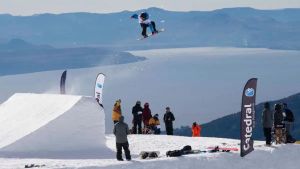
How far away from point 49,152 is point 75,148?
878 millimetres

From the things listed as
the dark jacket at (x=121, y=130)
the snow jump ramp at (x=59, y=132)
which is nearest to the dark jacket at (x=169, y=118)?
the snow jump ramp at (x=59, y=132)

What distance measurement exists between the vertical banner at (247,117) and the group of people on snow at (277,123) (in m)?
0.92

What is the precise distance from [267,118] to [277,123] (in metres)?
0.60

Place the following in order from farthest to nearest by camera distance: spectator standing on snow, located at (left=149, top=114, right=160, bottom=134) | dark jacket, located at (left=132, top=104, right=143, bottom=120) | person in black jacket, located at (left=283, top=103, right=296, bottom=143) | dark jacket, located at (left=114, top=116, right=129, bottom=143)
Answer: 1. spectator standing on snow, located at (left=149, top=114, right=160, bottom=134)
2. dark jacket, located at (left=132, top=104, right=143, bottom=120)
3. person in black jacket, located at (left=283, top=103, right=296, bottom=143)
4. dark jacket, located at (left=114, top=116, right=129, bottom=143)

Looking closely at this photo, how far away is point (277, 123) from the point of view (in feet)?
61.3

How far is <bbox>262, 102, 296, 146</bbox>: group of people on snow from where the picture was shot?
720 inches

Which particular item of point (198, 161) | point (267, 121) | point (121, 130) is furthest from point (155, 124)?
point (121, 130)

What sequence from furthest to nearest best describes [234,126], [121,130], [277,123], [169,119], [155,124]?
[234,126] → [155,124] → [169,119] → [277,123] → [121,130]

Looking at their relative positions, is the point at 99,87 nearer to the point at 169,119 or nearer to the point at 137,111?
the point at 137,111

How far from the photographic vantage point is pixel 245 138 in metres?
17.2

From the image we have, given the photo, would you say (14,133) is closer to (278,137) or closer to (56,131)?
(56,131)

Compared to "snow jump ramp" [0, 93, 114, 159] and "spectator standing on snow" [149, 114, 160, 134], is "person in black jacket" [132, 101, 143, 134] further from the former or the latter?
"snow jump ramp" [0, 93, 114, 159]

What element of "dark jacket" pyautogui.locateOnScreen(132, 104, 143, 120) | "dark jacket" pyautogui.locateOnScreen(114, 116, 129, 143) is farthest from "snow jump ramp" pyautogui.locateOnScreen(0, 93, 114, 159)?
"dark jacket" pyautogui.locateOnScreen(132, 104, 143, 120)

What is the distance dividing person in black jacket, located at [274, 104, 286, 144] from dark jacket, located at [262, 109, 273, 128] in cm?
34
